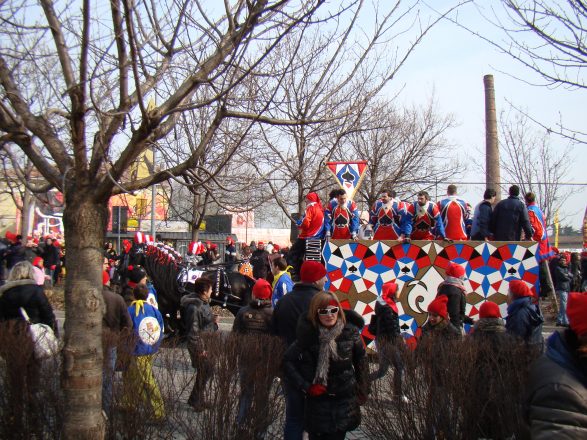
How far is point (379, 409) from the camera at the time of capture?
4918mm

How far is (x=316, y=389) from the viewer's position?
4.73m

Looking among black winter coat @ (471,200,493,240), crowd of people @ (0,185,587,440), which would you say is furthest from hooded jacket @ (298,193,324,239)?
black winter coat @ (471,200,493,240)

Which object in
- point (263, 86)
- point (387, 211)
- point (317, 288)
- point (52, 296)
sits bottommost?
point (52, 296)

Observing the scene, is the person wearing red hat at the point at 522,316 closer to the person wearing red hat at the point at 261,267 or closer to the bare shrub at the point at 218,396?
the bare shrub at the point at 218,396

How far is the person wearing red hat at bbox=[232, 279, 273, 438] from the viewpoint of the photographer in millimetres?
4828

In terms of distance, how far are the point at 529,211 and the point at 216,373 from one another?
776cm

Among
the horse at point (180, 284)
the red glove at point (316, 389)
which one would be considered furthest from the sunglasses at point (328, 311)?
the horse at point (180, 284)

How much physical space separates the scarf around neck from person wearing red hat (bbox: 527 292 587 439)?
217cm

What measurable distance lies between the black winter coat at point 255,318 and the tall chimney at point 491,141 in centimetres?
1592

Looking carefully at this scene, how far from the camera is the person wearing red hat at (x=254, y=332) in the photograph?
483 centimetres

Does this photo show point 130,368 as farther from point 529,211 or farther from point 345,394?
point 529,211

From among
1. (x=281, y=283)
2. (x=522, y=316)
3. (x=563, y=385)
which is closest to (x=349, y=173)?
(x=281, y=283)

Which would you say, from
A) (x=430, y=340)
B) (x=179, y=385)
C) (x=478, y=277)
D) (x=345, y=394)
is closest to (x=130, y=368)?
(x=179, y=385)

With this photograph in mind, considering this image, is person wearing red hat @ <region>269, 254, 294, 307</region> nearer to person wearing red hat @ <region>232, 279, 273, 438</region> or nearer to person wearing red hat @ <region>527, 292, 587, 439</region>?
person wearing red hat @ <region>232, 279, 273, 438</region>
